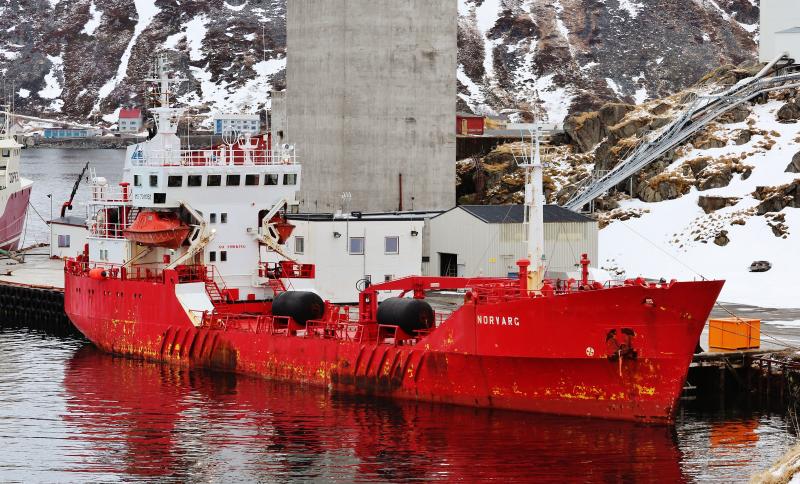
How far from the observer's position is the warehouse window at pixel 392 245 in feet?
180

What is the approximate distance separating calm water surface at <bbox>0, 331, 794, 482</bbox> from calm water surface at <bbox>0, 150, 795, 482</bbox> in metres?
0.04

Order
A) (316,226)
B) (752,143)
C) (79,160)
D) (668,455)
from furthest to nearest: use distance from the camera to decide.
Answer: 1. (79,160)
2. (752,143)
3. (316,226)
4. (668,455)

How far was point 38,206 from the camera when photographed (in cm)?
11962

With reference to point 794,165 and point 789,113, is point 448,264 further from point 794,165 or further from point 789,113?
point 789,113

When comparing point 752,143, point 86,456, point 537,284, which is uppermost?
point 752,143

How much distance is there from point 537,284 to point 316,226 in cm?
1697

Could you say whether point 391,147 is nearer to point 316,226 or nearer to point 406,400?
point 316,226

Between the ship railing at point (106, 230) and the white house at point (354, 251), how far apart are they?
23.4ft

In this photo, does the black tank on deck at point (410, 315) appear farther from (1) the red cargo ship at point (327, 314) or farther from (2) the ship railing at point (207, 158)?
(2) the ship railing at point (207, 158)

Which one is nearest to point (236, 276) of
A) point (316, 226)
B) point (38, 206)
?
point (316, 226)

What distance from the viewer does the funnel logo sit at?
37.5 metres

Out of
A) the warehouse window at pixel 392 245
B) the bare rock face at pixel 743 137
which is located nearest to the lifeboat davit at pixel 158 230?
the warehouse window at pixel 392 245

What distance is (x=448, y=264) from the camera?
58969 mm

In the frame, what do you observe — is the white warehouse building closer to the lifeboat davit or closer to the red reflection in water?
the lifeboat davit
